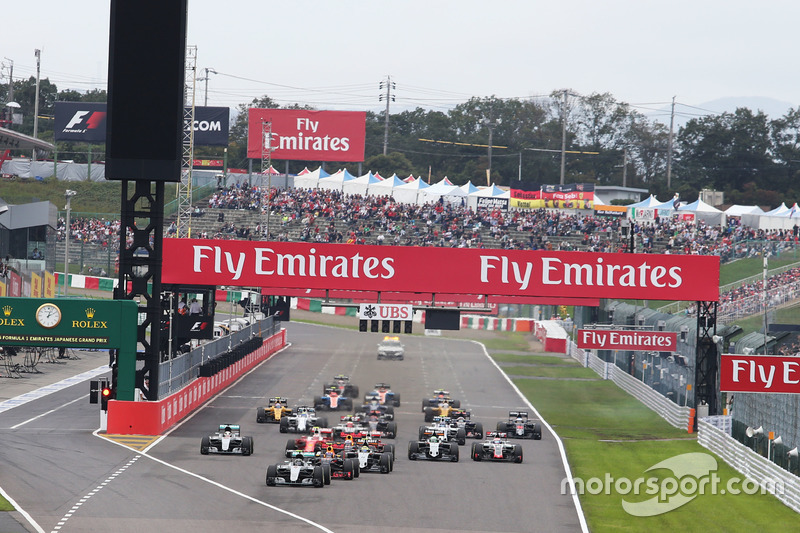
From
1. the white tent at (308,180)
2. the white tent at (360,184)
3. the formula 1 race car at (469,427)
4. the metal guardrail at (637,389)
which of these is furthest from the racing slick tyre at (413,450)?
the white tent at (308,180)

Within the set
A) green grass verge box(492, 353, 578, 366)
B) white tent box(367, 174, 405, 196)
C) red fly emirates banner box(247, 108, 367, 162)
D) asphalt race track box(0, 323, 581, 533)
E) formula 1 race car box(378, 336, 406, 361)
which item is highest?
red fly emirates banner box(247, 108, 367, 162)

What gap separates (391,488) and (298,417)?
8.83 meters

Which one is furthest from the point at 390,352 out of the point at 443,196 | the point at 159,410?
the point at 443,196

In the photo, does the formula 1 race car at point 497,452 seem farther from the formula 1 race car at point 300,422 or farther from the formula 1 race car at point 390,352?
the formula 1 race car at point 390,352

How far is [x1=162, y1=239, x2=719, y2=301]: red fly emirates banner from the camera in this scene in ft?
113

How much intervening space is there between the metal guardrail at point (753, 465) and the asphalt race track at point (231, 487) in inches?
190

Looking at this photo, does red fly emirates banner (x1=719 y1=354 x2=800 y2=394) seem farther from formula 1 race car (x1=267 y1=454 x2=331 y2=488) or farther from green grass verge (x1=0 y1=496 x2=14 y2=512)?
green grass verge (x1=0 y1=496 x2=14 y2=512)

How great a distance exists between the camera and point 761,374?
23.2m

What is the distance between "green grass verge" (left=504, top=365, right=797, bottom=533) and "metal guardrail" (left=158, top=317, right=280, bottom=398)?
12535mm

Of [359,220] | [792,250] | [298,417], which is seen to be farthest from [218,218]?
[298,417]

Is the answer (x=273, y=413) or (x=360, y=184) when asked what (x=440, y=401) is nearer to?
(x=273, y=413)

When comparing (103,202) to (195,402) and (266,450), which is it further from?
(266,450)

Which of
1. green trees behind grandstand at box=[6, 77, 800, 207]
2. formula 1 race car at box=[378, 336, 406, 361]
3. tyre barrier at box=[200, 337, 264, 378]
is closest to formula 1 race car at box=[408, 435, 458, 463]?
tyre barrier at box=[200, 337, 264, 378]

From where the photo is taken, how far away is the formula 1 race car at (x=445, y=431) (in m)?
31.0
